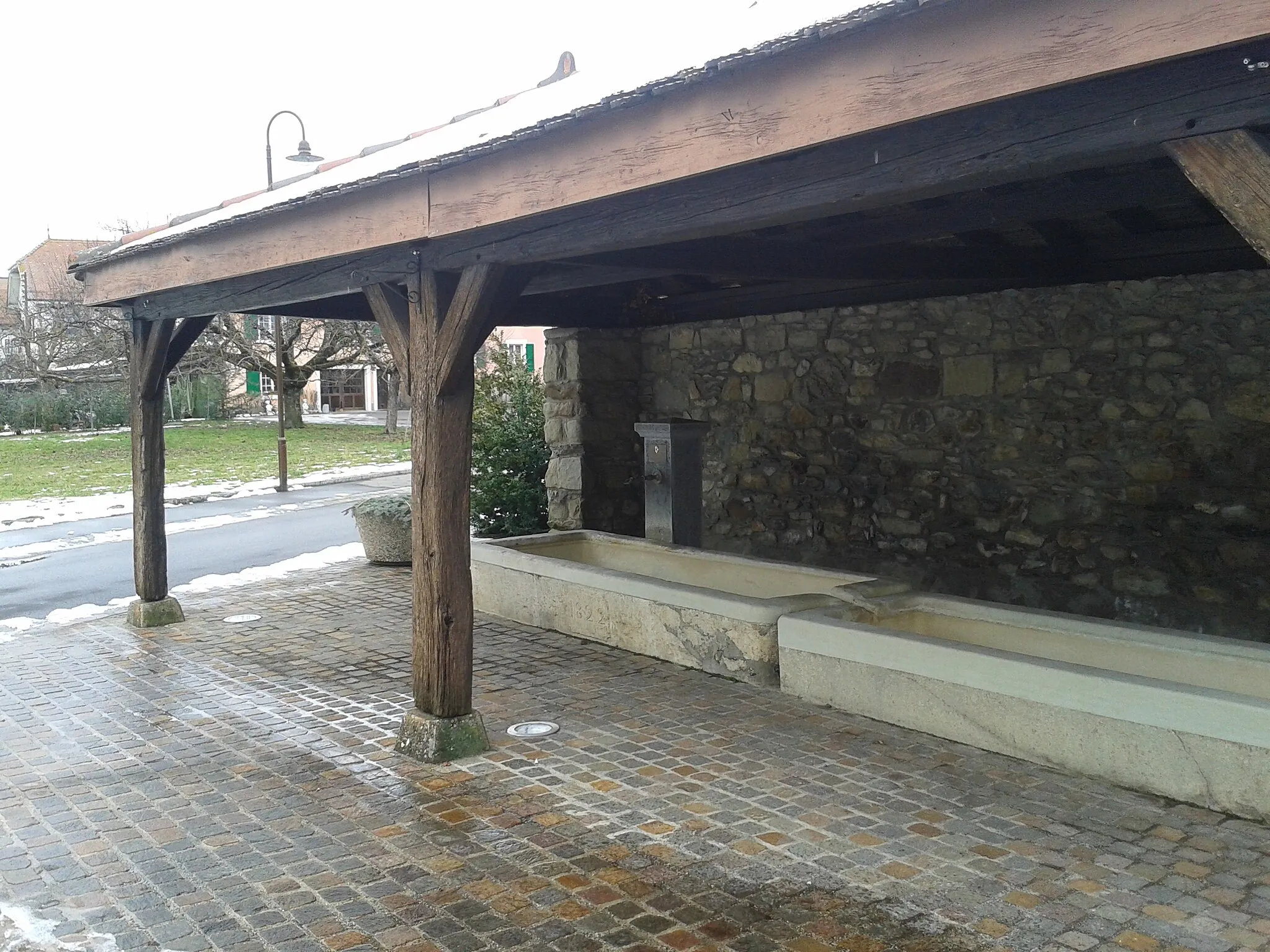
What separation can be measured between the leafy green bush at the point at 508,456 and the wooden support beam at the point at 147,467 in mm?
2773

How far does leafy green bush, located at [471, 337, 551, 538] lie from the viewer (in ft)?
31.4

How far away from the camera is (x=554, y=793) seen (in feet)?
13.4

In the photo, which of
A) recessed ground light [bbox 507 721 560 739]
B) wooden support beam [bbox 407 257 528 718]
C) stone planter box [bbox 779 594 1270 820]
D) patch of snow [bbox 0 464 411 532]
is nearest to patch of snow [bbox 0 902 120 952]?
wooden support beam [bbox 407 257 528 718]

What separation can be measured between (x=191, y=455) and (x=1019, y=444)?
19186mm

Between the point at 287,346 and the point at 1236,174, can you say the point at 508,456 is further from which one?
the point at 287,346

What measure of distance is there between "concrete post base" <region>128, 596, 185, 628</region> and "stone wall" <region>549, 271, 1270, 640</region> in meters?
4.04

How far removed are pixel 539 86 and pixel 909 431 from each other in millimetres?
3317

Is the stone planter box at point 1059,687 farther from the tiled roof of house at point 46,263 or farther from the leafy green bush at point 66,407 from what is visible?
the tiled roof of house at point 46,263

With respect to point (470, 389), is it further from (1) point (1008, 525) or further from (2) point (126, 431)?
(2) point (126, 431)

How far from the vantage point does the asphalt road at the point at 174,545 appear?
8875 millimetres

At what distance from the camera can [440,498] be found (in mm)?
4590

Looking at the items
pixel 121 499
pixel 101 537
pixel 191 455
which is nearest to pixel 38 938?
pixel 101 537

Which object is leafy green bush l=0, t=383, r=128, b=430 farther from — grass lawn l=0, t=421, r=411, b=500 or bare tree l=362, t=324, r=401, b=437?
bare tree l=362, t=324, r=401, b=437

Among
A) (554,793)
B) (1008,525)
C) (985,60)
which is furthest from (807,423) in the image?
(985,60)
